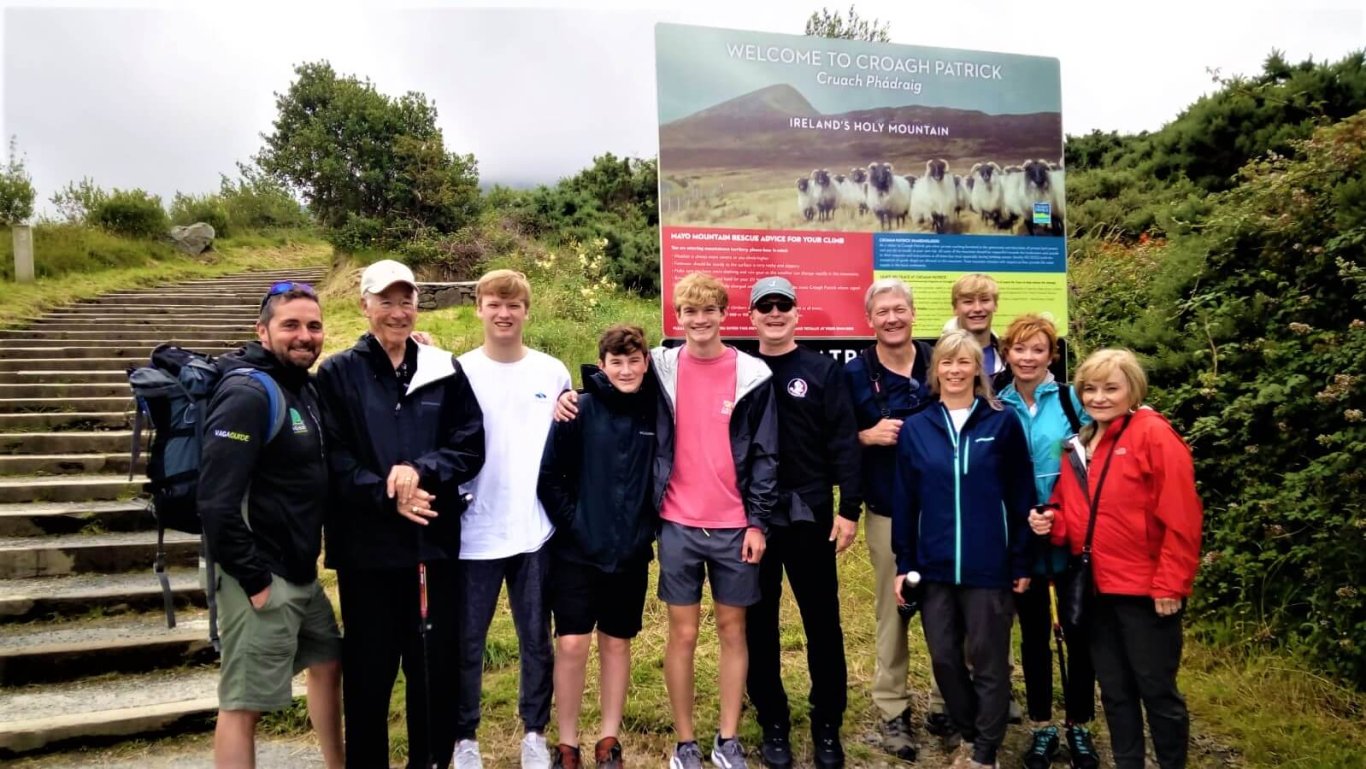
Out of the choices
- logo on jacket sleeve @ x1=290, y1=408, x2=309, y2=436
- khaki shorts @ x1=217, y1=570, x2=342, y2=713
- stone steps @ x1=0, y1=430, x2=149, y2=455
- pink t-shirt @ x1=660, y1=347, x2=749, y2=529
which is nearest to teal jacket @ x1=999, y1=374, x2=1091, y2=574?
pink t-shirt @ x1=660, y1=347, x2=749, y2=529

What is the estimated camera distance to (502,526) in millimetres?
3105

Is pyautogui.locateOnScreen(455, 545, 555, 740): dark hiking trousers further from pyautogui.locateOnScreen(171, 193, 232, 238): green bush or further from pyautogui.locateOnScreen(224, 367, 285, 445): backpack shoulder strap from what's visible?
pyautogui.locateOnScreen(171, 193, 232, 238): green bush

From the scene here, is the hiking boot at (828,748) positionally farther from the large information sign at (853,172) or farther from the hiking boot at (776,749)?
the large information sign at (853,172)

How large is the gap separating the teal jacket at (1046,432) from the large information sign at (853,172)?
1107 millimetres

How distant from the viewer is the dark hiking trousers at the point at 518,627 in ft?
10.2

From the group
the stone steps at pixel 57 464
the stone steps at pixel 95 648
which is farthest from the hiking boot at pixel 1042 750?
the stone steps at pixel 57 464

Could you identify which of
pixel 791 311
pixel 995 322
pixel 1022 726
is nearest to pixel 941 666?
pixel 1022 726

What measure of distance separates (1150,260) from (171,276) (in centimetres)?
1834

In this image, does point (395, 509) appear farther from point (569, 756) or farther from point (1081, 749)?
point (1081, 749)

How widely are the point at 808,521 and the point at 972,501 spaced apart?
0.67 meters

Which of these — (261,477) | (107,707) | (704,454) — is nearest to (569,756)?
(704,454)

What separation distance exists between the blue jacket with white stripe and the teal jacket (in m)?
0.17

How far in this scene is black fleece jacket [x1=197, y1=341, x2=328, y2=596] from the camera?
2.48m

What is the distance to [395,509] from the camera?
9.34 feet
